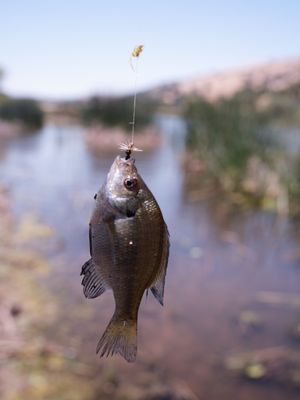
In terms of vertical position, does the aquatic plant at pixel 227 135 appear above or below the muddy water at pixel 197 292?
above

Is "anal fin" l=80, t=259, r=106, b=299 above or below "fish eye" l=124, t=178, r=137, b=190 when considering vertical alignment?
below

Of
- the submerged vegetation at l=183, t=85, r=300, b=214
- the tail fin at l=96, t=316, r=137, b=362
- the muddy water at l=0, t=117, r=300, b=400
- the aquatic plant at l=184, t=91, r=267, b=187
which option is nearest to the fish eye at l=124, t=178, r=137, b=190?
the tail fin at l=96, t=316, r=137, b=362

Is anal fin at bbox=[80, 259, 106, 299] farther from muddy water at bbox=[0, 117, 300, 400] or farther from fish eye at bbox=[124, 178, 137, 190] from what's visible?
muddy water at bbox=[0, 117, 300, 400]

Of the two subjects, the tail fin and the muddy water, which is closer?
the tail fin

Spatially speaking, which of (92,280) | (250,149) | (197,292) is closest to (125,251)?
(92,280)

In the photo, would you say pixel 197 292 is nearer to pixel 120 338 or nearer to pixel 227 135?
pixel 120 338

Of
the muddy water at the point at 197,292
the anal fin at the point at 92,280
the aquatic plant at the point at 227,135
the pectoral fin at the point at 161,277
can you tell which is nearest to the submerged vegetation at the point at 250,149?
the aquatic plant at the point at 227,135

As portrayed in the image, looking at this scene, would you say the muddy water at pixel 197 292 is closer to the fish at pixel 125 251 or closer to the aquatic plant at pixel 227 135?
the aquatic plant at pixel 227 135

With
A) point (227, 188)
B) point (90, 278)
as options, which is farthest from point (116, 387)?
point (227, 188)
